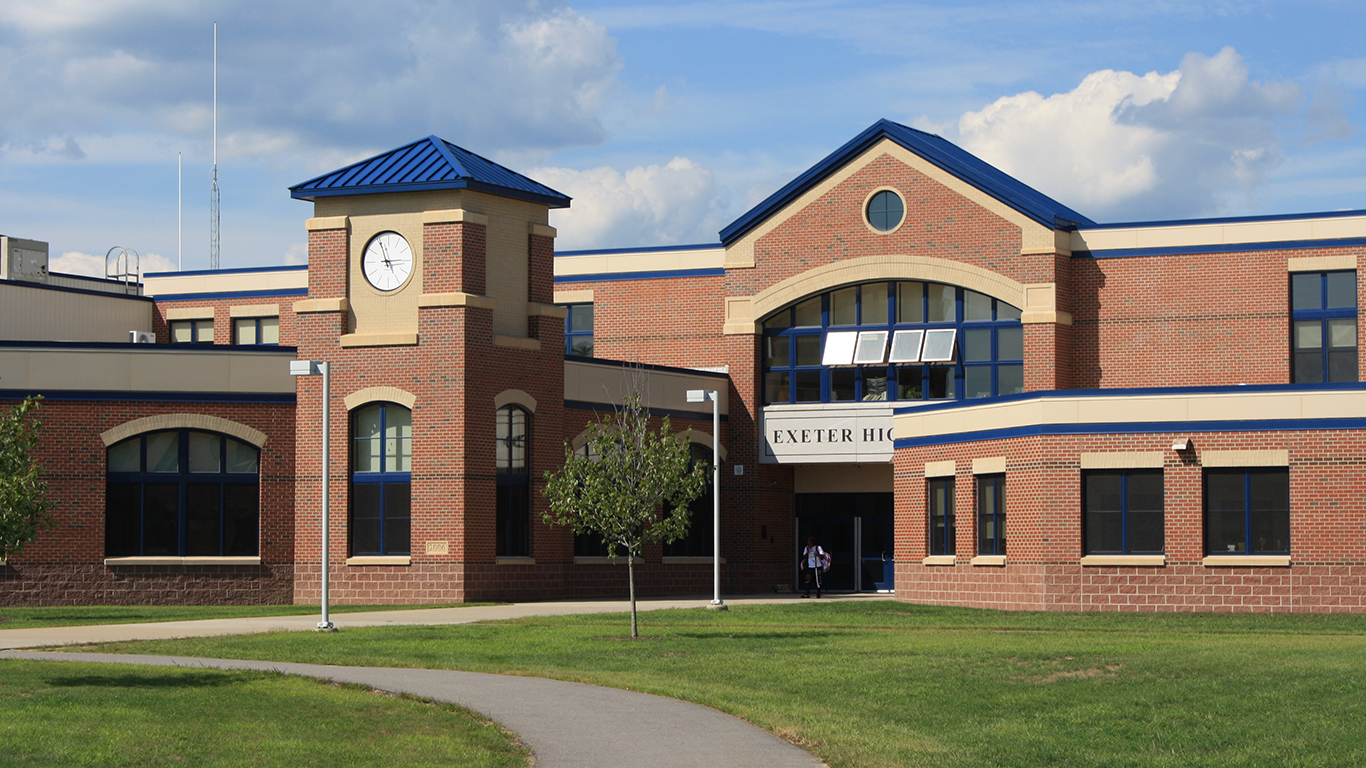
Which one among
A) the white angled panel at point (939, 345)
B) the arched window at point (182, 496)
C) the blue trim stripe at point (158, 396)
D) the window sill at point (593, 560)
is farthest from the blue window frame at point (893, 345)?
the arched window at point (182, 496)

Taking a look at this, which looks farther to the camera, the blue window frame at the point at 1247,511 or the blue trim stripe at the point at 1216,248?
the blue trim stripe at the point at 1216,248

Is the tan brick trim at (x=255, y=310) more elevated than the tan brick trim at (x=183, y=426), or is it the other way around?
the tan brick trim at (x=255, y=310)

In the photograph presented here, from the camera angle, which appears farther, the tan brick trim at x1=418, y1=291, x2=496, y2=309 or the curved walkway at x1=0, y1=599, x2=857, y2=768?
the tan brick trim at x1=418, y1=291, x2=496, y2=309

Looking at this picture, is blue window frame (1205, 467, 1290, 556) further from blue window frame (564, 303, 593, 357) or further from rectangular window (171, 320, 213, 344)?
rectangular window (171, 320, 213, 344)

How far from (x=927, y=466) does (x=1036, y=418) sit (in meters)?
4.06

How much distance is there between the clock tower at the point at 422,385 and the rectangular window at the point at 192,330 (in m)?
17.3

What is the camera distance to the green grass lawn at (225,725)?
12758 millimetres

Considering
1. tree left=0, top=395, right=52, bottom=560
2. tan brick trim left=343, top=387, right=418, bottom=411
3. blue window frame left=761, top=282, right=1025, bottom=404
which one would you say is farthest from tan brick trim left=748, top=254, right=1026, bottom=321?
tree left=0, top=395, right=52, bottom=560

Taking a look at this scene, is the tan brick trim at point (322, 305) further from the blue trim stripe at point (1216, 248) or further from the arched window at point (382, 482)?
the blue trim stripe at point (1216, 248)

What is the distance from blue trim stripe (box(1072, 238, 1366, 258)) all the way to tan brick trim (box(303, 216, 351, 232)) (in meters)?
18.0

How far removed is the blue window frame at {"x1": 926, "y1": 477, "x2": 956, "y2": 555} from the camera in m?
34.2

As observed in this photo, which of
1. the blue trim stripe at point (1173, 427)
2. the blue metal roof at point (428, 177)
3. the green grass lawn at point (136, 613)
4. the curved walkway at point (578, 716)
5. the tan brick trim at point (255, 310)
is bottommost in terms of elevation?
the green grass lawn at point (136, 613)

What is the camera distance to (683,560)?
4047cm

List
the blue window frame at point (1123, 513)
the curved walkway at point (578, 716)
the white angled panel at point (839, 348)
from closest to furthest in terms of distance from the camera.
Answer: the curved walkway at point (578, 716), the blue window frame at point (1123, 513), the white angled panel at point (839, 348)
